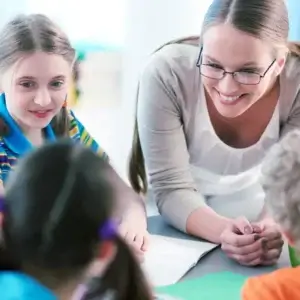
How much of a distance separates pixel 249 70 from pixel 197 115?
0.18 meters

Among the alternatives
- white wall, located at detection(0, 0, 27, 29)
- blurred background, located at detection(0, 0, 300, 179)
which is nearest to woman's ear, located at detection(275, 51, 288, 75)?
blurred background, located at detection(0, 0, 300, 179)

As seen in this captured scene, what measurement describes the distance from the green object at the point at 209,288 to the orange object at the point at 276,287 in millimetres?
148

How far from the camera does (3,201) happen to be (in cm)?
47

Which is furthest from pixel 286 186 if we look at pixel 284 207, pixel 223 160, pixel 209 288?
pixel 223 160

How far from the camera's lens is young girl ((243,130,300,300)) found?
65cm

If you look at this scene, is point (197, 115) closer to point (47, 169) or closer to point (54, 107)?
point (54, 107)

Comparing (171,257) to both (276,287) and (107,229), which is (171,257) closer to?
(276,287)

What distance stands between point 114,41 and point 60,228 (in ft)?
4.34

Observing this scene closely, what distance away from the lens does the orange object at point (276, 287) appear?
25.6 inches

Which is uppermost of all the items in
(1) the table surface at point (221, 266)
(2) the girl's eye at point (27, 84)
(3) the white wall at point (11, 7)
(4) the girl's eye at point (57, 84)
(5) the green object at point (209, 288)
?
(2) the girl's eye at point (27, 84)

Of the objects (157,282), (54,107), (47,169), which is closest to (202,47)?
(54,107)

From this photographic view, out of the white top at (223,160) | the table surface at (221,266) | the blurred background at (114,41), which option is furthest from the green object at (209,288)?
the blurred background at (114,41)

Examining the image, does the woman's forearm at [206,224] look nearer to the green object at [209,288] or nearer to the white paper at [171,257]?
Result: the white paper at [171,257]

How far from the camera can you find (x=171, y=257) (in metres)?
0.94
